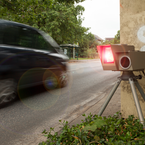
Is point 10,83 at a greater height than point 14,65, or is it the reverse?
point 14,65

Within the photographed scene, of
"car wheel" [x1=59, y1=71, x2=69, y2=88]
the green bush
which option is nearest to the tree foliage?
"car wheel" [x1=59, y1=71, x2=69, y2=88]

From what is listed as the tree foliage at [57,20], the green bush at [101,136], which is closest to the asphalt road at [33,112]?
the green bush at [101,136]

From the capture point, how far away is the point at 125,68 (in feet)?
6.25

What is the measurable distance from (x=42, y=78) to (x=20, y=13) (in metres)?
8.10

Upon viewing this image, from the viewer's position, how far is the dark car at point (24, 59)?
4.02 meters

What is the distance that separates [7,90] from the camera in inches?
161

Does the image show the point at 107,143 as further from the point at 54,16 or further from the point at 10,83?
the point at 54,16

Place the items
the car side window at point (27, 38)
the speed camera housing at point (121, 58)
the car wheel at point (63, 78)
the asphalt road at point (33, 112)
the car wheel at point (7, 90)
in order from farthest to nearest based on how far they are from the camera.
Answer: the car wheel at point (63, 78), the car side window at point (27, 38), the car wheel at point (7, 90), the asphalt road at point (33, 112), the speed camera housing at point (121, 58)

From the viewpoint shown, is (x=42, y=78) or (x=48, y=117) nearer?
(x=48, y=117)

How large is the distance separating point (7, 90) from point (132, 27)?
2.94 m

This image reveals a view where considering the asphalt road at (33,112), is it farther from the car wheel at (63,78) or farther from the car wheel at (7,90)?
the car wheel at (63,78)

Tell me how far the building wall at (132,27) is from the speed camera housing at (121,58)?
33.8 inches

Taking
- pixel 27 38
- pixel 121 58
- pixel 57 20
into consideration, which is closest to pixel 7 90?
pixel 27 38

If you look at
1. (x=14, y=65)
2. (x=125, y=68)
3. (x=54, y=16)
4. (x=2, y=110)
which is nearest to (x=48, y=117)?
(x=2, y=110)
